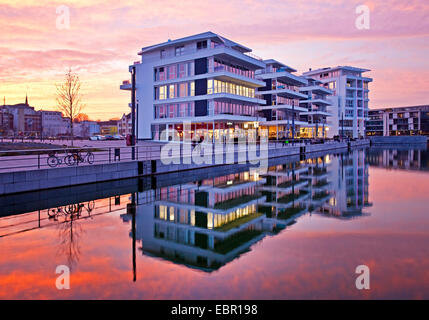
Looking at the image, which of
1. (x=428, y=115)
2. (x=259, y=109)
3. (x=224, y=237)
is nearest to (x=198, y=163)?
(x=224, y=237)

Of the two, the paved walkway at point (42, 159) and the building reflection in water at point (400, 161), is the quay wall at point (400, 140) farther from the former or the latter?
the paved walkway at point (42, 159)

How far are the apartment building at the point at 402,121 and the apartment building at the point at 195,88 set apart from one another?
112648mm

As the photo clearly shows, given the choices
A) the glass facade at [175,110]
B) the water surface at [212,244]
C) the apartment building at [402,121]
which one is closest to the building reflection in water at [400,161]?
the water surface at [212,244]

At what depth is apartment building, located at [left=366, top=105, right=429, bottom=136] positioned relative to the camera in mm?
145125

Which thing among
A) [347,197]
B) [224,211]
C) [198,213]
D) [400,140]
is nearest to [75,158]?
[198,213]

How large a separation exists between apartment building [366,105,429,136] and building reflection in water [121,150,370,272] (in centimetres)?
14408

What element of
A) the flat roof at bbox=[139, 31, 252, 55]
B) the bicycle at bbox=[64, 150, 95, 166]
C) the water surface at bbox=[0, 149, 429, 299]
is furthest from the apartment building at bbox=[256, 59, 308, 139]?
the water surface at bbox=[0, 149, 429, 299]

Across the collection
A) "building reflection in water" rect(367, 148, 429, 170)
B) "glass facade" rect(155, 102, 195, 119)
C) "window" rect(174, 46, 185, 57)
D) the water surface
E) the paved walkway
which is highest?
"window" rect(174, 46, 185, 57)

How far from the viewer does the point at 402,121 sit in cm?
15125

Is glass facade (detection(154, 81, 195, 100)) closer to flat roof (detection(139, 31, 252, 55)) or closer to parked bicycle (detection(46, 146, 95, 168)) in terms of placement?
flat roof (detection(139, 31, 252, 55))

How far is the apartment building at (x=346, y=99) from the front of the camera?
353 feet

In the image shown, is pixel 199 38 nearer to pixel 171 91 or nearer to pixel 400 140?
pixel 171 91
